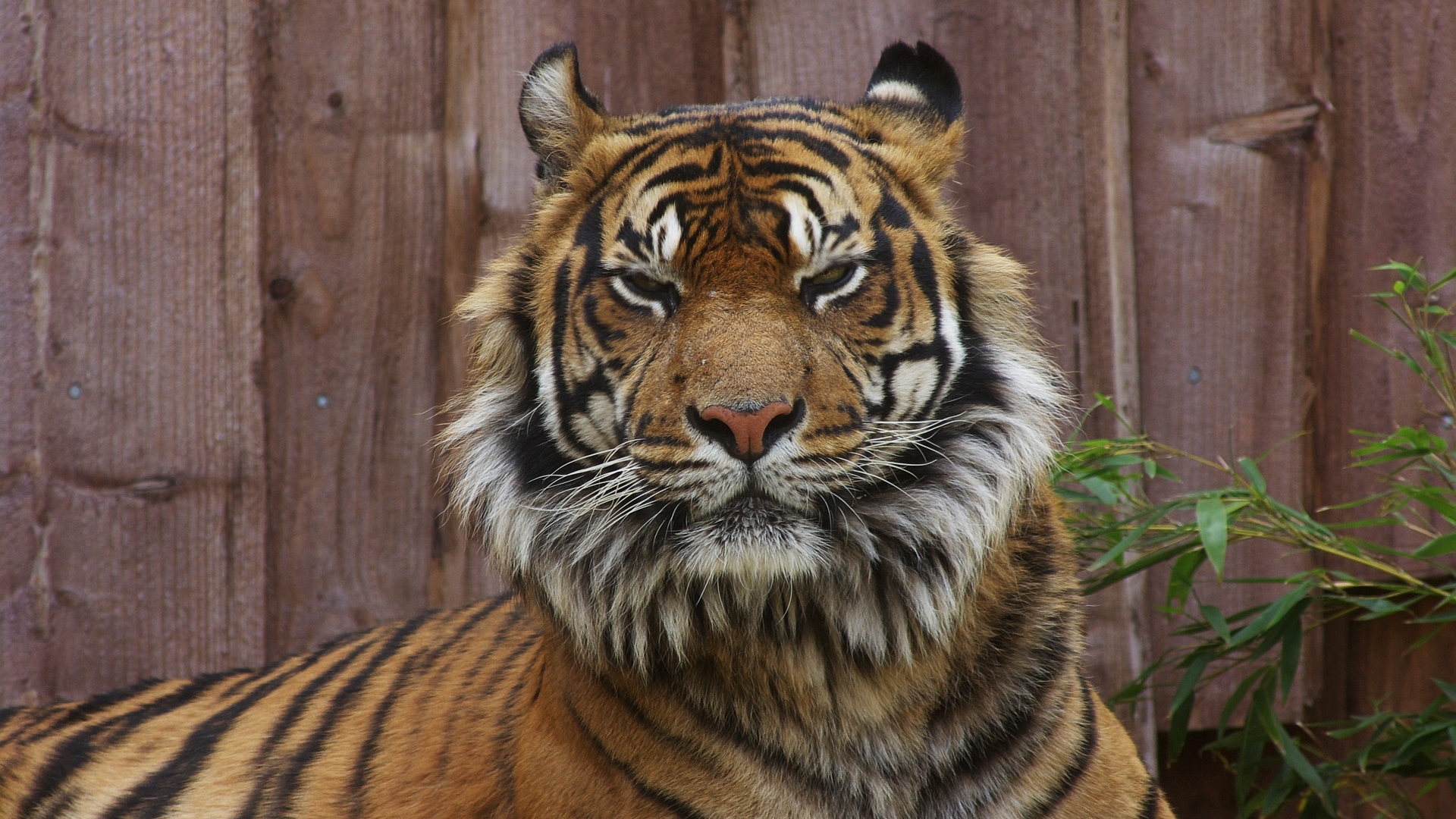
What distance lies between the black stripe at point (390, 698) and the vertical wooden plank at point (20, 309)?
90 centimetres

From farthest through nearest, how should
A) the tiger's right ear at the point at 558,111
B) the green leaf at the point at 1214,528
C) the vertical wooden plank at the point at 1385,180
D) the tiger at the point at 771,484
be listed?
the vertical wooden plank at the point at 1385,180 → the green leaf at the point at 1214,528 → the tiger's right ear at the point at 558,111 → the tiger at the point at 771,484

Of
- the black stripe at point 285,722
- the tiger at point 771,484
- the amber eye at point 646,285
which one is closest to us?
the tiger at point 771,484

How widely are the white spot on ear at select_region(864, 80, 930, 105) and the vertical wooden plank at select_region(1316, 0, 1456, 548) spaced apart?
109 centimetres

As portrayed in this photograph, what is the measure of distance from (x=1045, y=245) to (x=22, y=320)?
7.01ft

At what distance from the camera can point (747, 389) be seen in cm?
148

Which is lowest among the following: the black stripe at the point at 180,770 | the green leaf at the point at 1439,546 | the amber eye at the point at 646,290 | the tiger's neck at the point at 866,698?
the black stripe at the point at 180,770

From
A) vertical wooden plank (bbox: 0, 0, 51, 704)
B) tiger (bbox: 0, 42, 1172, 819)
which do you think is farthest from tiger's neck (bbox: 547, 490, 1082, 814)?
vertical wooden plank (bbox: 0, 0, 51, 704)

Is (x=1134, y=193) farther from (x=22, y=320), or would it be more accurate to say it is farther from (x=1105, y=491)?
(x=22, y=320)

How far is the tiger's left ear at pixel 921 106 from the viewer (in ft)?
6.15

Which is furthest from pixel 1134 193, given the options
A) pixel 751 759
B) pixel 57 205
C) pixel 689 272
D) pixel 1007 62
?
pixel 57 205

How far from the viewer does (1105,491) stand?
2289 millimetres

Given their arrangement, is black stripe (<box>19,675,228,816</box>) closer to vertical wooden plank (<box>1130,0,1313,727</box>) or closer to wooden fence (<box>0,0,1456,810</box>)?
wooden fence (<box>0,0,1456,810</box>)

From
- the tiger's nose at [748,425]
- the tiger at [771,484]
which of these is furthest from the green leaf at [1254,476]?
the tiger's nose at [748,425]

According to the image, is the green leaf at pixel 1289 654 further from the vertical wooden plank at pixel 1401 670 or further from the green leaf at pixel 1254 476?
the vertical wooden plank at pixel 1401 670
